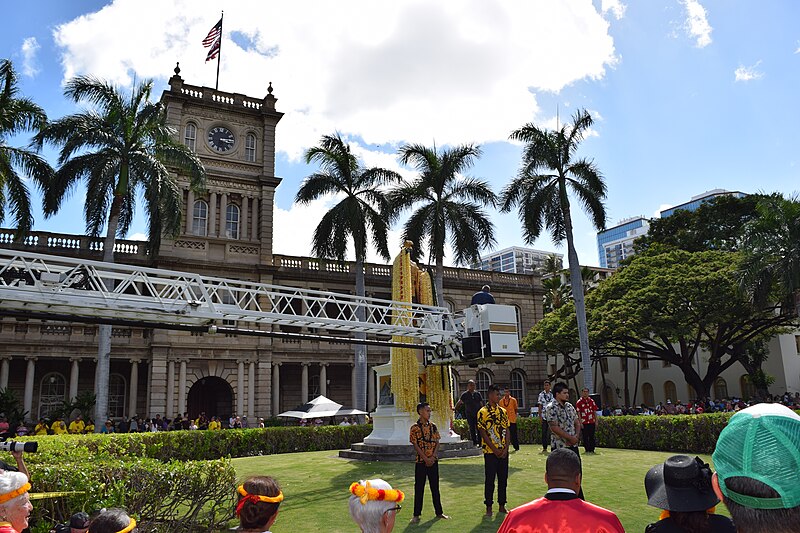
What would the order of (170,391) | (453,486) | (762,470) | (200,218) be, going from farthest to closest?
(200,218) → (170,391) → (453,486) → (762,470)

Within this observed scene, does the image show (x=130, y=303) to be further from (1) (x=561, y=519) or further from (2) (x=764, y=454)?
(2) (x=764, y=454)

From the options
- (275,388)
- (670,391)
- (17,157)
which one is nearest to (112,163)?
(17,157)

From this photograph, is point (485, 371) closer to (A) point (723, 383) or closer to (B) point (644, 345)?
(B) point (644, 345)

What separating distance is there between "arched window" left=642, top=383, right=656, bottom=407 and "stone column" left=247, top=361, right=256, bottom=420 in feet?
95.5

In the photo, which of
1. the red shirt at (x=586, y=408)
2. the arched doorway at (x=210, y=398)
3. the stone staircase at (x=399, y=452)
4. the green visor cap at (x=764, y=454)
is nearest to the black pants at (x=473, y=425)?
the stone staircase at (x=399, y=452)

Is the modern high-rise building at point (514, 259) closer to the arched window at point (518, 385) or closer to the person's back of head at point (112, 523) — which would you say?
the arched window at point (518, 385)

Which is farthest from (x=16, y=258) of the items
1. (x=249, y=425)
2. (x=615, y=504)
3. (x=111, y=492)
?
(x=249, y=425)

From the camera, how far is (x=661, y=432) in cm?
1766

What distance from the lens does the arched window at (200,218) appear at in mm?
32625

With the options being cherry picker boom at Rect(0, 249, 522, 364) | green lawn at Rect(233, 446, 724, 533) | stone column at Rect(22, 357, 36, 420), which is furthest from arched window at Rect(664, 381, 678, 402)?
stone column at Rect(22, 357, 36, 420)

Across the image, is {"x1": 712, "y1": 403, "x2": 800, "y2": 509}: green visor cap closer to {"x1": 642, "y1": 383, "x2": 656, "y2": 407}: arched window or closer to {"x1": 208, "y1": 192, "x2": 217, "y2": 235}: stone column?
{"x1": 208, "y1": 192, "x2": 217, "y2": 235}: stone column

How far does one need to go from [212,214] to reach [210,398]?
1021 centimetres

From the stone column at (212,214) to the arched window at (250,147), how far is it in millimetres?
3194

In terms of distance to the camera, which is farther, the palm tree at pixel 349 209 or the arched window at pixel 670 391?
the arched window at pixel 670 391
